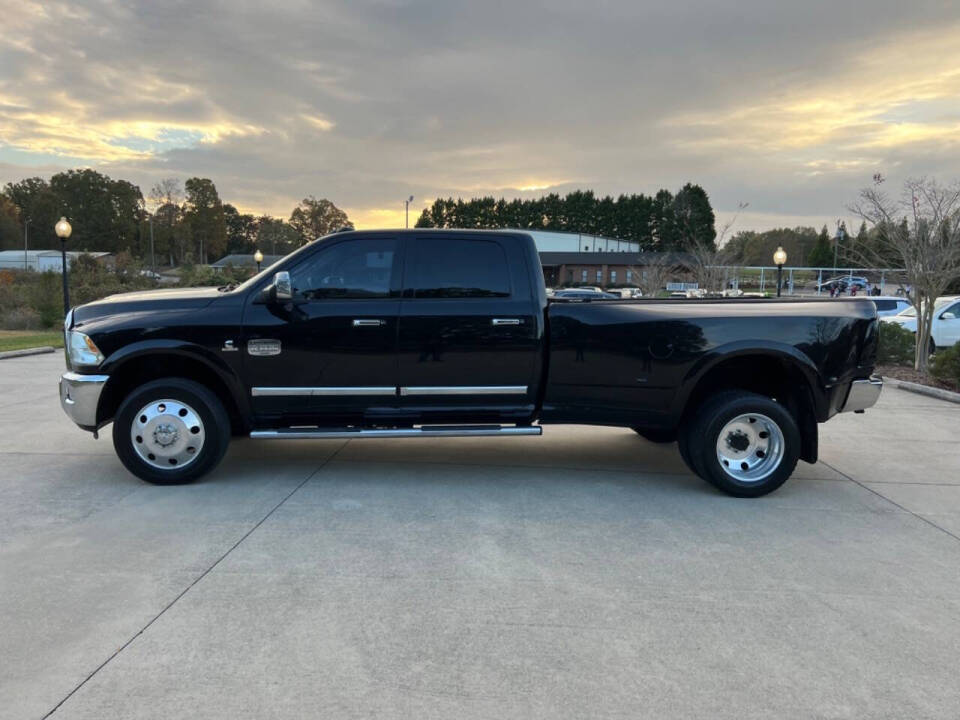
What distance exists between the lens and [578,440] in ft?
24.0

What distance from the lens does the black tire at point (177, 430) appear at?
208 inches

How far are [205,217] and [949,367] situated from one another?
415 ft

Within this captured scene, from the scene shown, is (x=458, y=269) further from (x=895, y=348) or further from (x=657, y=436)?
(x=895, y=348)

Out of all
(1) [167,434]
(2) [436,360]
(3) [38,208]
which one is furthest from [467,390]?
(3) [38,208]

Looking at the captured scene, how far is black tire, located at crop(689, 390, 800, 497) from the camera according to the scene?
17.5 feet

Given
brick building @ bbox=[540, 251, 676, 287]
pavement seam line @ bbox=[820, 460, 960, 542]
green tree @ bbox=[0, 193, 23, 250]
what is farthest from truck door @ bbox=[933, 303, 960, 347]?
green tree @ bbox=[0, 193, 23, 250]

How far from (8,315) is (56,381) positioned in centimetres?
1794

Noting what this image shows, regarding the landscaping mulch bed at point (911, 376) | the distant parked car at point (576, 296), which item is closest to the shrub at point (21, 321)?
the distant parked car at point (576, 296)

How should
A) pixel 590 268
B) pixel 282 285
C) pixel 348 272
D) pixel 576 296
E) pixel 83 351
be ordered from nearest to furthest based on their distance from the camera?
pixel 282 285 < pixel 83 351 < pixel 348 272 < pixel 576 296 < pixel 590 268

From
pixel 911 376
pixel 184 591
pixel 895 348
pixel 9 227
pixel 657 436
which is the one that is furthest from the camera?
pixel 9 227

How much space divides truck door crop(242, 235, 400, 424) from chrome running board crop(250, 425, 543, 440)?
14 cm

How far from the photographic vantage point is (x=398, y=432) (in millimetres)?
5426

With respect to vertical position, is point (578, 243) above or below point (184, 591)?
above

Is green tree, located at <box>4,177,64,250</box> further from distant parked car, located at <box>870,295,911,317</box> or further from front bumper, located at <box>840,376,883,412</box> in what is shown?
front bumper, located at <box>840,376,883,412</box>
